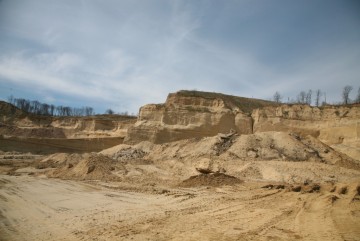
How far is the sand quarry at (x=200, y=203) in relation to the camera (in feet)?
21.9

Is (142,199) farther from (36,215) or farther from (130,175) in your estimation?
(130,175)

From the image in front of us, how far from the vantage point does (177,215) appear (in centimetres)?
844

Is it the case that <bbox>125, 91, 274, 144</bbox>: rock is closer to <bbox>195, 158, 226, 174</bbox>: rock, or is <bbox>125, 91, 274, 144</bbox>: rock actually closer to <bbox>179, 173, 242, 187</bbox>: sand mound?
<bbox>195, 158, 226, 174</bbox>: rock

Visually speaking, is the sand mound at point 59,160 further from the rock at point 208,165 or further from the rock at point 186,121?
the rock at point 186,121

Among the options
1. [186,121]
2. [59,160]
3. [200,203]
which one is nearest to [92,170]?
[59,160]

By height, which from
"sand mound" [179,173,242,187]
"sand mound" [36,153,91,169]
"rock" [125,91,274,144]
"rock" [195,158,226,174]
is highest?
"rock" [125,91,274,144]

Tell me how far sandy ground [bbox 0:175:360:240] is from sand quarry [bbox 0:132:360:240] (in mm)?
21

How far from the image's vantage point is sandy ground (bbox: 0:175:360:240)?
646cm

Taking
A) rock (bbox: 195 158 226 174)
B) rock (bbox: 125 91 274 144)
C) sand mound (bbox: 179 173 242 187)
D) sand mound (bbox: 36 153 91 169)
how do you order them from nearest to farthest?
sand mound (bbox: 179 173 242 187) < rock (bbox: 195 158 226 174) < sand mound (bbox: 36 153 91 169) < rock (bbox: 125 91 274 144)

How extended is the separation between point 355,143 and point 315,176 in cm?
1709

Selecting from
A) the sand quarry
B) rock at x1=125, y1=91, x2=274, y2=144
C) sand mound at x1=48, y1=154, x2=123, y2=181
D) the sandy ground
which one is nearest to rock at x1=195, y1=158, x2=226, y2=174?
the sand quarry

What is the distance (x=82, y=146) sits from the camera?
150ft

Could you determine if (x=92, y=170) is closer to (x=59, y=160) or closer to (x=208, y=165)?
(x=208, y=165)

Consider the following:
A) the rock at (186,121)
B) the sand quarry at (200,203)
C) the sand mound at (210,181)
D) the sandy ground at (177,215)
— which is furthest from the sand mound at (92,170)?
the rock at (186,121)
